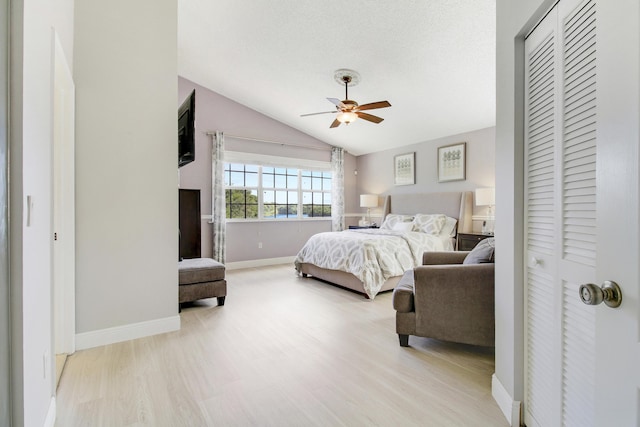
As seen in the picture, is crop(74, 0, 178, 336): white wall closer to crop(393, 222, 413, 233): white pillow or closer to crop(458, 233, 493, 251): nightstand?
crop(393, 222, 413, 233): white pillow

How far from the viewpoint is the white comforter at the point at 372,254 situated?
154 inches

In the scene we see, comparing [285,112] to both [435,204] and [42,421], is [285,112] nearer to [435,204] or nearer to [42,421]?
[435,204]

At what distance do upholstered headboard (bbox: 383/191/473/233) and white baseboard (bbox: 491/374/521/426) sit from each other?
3628 millimetres

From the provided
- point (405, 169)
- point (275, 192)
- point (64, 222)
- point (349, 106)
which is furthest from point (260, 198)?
point (64, 222)

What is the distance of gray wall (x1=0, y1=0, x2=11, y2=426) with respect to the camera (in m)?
1.09

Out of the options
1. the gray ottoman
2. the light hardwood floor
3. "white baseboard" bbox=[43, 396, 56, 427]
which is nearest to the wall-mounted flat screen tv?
the gray ottoman

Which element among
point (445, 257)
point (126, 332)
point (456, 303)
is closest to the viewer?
point (456, 303)

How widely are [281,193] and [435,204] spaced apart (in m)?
2.94

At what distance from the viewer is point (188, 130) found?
3057 millimetres

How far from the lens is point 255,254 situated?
6090mm

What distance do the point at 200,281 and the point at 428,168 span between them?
14.2ft

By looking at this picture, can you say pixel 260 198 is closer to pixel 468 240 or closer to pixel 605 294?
pixel 468 240

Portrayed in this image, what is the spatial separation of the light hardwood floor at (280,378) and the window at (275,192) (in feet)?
10.1

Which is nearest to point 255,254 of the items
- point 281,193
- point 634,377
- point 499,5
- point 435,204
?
point 281,193
